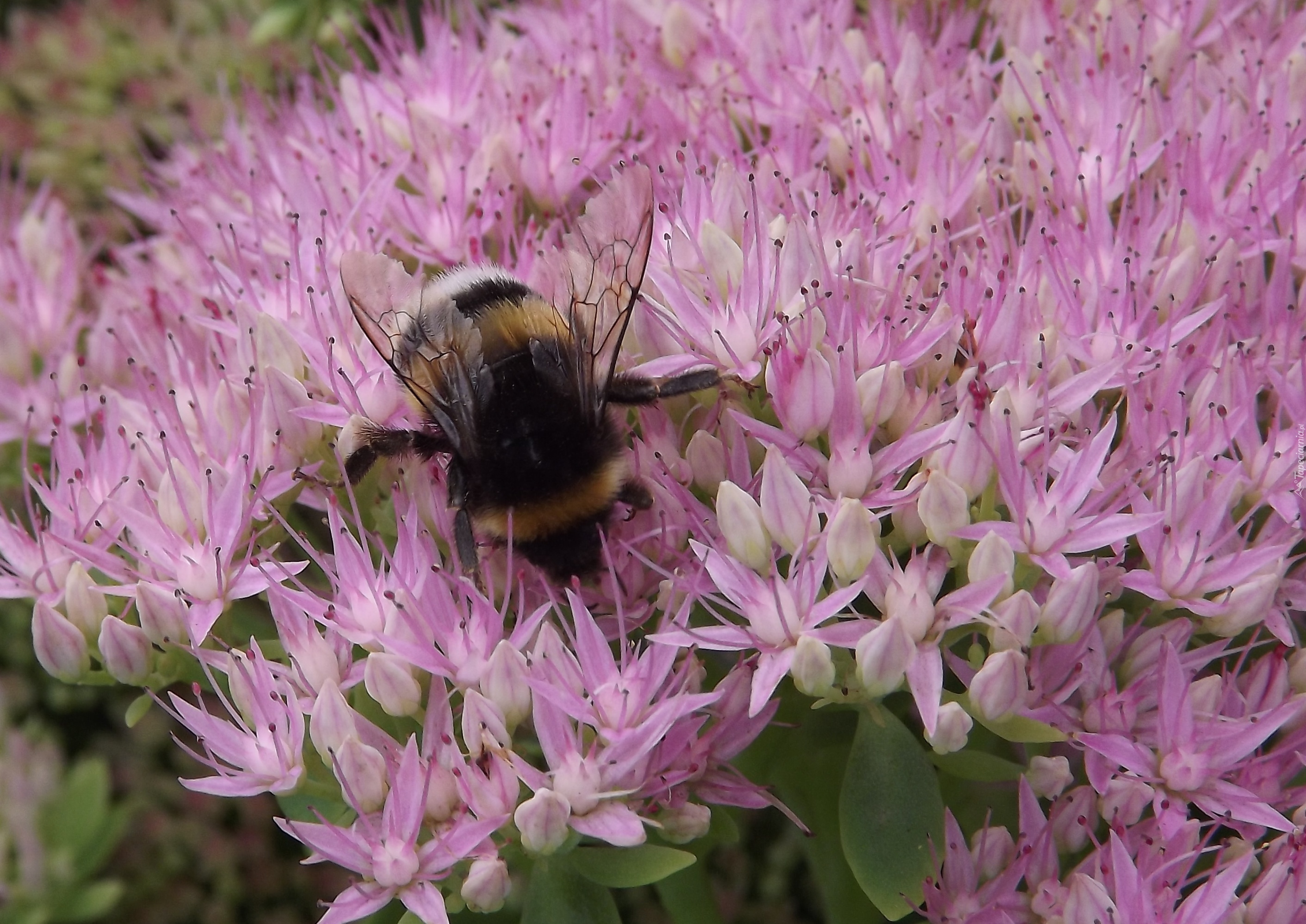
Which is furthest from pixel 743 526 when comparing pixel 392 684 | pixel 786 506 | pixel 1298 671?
pixel 1298 671

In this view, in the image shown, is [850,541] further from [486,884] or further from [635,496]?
[486,884]

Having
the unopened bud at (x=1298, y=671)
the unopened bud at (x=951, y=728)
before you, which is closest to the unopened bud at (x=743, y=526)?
the unopened bud at (x=951, y=728)

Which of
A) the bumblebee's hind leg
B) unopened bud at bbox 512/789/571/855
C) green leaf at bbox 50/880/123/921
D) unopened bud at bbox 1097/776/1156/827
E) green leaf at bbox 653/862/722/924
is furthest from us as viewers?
green leaf at bbox 50/880/123/921

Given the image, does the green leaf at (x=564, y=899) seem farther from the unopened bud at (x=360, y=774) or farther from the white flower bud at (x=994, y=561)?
the white flower bud at (x=994, y=561)

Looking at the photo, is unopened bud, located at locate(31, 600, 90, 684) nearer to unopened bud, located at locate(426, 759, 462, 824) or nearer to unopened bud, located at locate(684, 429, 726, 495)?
unopened bud, located at locate(426, 759, 462, 824)

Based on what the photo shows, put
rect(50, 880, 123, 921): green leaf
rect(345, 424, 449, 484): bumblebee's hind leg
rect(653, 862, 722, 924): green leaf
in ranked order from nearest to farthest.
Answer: rect(345, 424, 449, 484): bumblebee's hind leg < rect(653, 862, 722, 924): green leaf < rect(50, 880, 123, 921): green leaf

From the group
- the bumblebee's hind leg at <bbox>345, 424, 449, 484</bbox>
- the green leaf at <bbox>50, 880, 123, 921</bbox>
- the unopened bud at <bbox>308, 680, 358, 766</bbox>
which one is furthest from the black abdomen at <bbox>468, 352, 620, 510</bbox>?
the green leaf at <bbox>50, 880, 123, 921</bbox>
